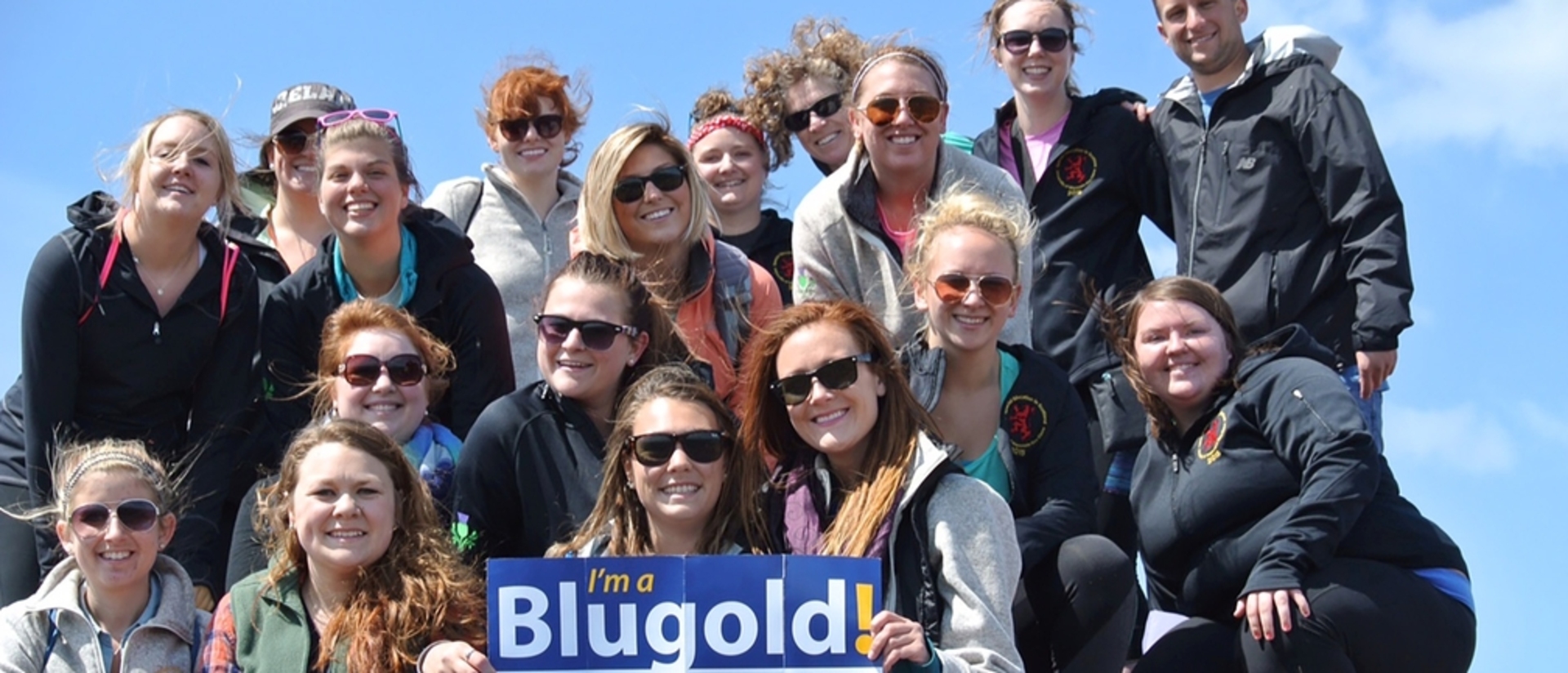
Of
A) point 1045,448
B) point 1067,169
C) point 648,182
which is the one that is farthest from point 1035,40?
point 1045,448

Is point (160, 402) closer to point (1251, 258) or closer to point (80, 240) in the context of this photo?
point (80, 240)

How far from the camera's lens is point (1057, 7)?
8.47m

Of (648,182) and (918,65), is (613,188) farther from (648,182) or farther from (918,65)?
(918,65)

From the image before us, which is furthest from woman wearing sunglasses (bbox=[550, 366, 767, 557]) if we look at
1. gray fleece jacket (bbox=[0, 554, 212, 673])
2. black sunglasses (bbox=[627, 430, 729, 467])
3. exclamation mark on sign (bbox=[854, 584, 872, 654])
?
gray fleece jacket (bbox=[0, 554, 212, 673])

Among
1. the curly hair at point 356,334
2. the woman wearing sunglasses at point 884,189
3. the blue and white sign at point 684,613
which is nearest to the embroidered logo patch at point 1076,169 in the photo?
the woman wearing sunglasses at point 884,189

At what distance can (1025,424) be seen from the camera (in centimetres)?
656

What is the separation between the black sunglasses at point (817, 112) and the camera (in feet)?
29.4

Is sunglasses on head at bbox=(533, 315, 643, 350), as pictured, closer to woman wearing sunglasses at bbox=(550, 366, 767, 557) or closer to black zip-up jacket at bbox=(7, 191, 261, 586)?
woman wearing sunglasses at bbox=(550, 366, 767, 557)

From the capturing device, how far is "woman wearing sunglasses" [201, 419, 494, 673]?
581 cm

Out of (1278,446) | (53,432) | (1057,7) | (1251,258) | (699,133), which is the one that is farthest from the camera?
(699,133)

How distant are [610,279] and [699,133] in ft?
7.93

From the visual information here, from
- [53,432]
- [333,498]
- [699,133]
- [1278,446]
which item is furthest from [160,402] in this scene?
[1278,446]

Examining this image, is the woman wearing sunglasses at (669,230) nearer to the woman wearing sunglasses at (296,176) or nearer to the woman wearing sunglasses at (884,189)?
the woman wearing sunglasses at (884,189)

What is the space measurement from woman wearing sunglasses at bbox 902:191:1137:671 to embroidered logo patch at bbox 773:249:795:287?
73.3 inches
